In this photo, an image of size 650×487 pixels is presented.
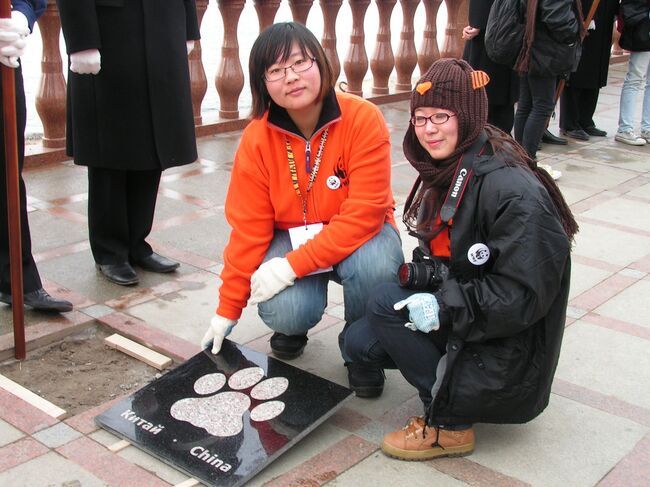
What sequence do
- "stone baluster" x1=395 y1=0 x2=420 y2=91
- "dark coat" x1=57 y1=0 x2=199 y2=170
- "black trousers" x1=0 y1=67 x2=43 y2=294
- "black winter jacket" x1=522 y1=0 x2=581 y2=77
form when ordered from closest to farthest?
"black trousers" x1=0 y1=67 x2=43 y2=294, "dark coat" x1=57 y1=0 x2=199 y2=170, "black winter jacket" x1=522 y1=0 x2=581 y2=77, "stone baluster" x1=395 y1=0 x2=420 y2=91

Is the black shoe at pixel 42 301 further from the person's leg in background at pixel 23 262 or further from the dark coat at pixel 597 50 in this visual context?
the dark coat at pixel 597 50

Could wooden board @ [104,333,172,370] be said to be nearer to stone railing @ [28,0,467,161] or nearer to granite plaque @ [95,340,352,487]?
granite plaque @ [95,340,352,487]

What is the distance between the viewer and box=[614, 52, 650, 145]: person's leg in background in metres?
7.46

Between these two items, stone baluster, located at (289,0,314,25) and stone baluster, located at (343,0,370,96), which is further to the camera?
stone baluster, located at (343,0,370,96)

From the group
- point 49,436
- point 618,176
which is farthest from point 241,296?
point 618,176

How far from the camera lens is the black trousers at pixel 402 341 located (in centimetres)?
283

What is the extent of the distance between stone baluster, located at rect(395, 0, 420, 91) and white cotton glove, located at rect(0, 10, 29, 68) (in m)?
6.12

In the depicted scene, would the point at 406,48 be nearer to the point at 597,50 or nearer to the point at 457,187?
the point at 597,50

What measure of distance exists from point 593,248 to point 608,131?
3.63m

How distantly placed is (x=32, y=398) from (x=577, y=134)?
5.94 m

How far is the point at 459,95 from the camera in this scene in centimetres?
277

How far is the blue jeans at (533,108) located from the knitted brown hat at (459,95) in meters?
3.55

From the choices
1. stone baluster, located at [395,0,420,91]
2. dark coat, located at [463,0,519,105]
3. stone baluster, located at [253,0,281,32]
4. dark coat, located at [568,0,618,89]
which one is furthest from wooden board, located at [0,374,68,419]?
stone baluster, located at [395,0,420,91]

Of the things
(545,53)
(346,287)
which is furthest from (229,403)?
(545,53)
